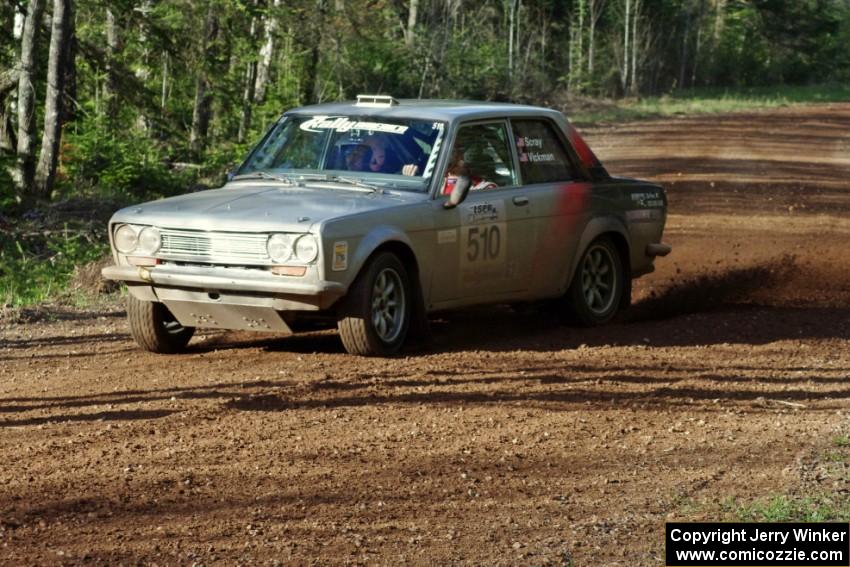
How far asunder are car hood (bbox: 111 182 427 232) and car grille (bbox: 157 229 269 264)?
46 mm

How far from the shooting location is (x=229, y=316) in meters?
8.50

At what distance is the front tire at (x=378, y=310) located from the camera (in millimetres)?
8500

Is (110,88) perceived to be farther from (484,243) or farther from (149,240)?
(149,240)

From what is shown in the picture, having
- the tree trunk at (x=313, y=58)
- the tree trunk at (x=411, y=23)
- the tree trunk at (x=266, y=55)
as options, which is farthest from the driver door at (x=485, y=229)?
the tree trunk at (x=411, y=23)

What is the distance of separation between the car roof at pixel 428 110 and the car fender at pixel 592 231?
2.90ft

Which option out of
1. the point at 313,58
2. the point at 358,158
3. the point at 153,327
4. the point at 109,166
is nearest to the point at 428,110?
the point at 358,158

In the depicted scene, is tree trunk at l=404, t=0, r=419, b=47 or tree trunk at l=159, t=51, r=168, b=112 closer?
tree trunk at l=159, t=51, r=168, b=112

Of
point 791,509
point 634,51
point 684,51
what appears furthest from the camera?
point 684,51

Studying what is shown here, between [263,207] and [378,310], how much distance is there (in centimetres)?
92

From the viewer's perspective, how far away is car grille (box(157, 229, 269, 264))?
830 cm

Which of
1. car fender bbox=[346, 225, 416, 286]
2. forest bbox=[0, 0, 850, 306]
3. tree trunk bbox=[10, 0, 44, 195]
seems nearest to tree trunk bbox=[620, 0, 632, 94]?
forest bbox=[0, 0, 850, 306]

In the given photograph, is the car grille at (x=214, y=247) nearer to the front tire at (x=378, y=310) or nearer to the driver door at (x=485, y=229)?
the front tire at (x=378, y=310)

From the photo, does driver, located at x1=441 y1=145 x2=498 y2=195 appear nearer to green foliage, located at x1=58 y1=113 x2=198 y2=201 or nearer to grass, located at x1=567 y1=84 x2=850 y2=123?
green foliage, located at x1=58 y1=113 x2=198 y2=201

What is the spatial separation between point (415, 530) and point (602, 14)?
59543 millimetres
